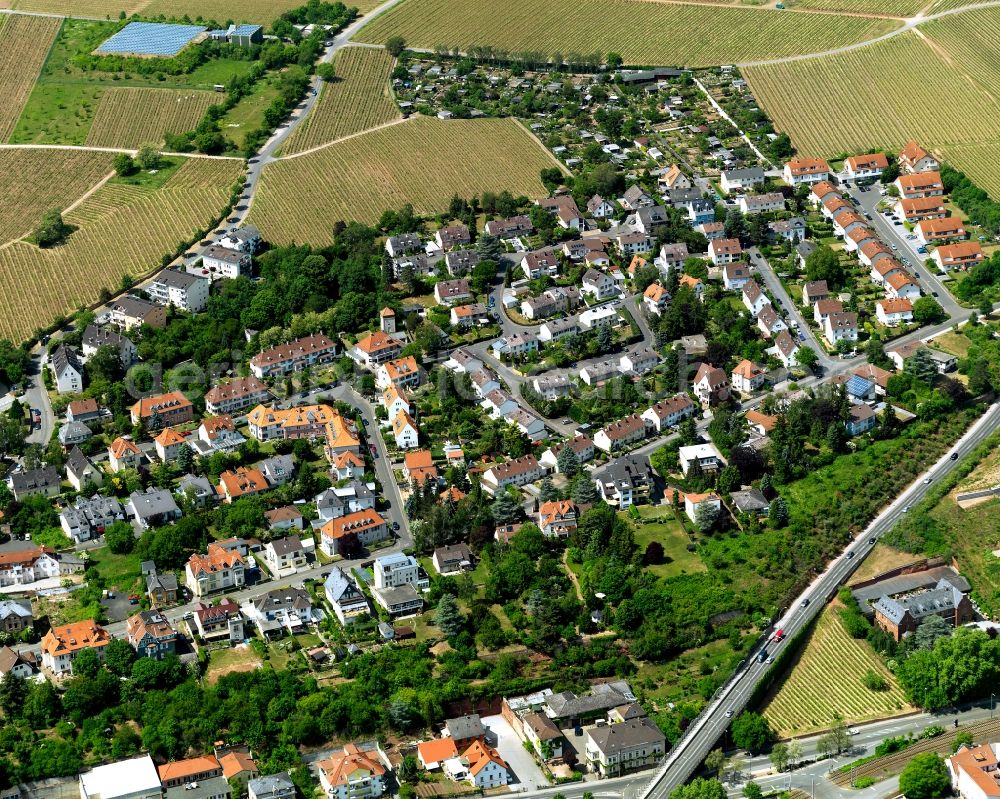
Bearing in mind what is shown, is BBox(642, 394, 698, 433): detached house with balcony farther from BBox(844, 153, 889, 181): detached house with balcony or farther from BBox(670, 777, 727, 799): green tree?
BBox(844, 153, 889, 181): detached house with balcony

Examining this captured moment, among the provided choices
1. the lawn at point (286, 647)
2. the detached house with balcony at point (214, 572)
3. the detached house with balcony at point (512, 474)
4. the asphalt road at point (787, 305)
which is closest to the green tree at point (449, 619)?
the lawn at point (286, 647)

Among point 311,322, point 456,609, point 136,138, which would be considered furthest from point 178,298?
point 456,609

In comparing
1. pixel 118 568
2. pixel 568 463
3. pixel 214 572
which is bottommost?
pixel 568 463

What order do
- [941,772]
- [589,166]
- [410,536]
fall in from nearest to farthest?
1. [941,772]
2. [410,536]
3. [589,166]

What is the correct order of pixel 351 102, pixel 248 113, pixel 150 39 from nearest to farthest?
pixel 248 113 → pixel 351 102 → pixel 150 39

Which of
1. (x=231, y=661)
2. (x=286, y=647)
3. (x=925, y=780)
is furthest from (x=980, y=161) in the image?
(x=231, y=661)

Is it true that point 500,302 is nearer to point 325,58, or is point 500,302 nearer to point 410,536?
point 410,536

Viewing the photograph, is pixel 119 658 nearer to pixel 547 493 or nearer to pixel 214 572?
pixel 214 572
